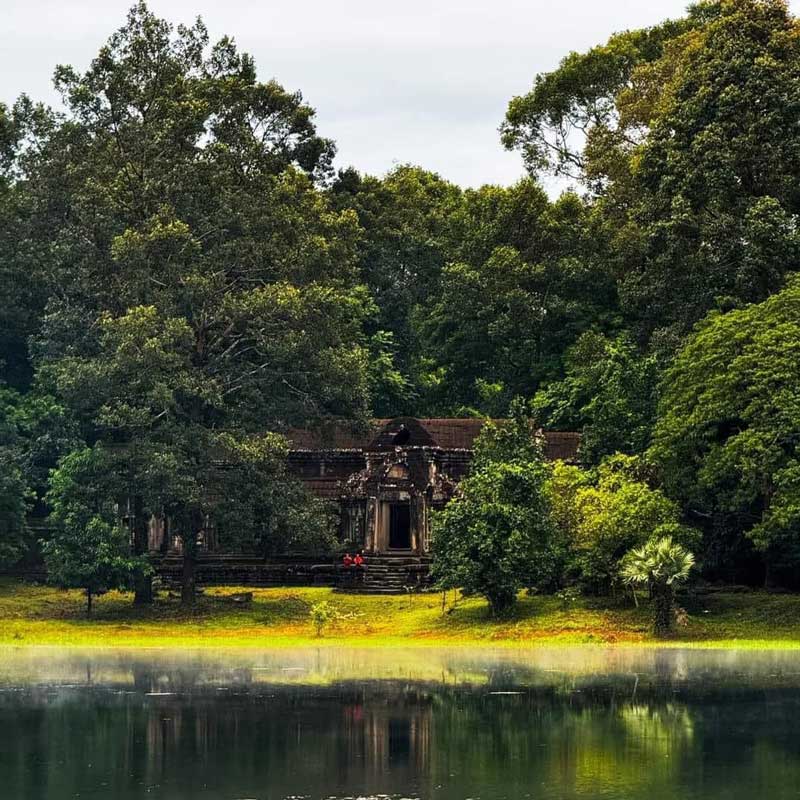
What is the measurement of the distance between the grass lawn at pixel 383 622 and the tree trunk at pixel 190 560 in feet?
2.18

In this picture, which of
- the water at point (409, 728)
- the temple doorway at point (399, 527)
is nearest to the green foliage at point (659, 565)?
the water at point (409, 728)

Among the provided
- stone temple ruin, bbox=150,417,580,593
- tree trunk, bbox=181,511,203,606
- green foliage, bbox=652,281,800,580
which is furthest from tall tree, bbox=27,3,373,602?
green foliage, bbox=652,281,800,580

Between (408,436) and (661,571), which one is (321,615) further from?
(408,436)

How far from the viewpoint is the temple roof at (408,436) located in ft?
197

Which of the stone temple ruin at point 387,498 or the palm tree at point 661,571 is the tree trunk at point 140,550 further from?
the palm tree at point 661,571

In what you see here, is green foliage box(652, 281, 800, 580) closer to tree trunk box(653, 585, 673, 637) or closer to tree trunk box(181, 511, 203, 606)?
tree trunk box(653, 585, 673, 637)

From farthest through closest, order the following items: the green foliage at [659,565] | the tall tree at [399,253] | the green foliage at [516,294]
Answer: the tall tree at [399,253] < the green foliage at [516,294] < the green foliage at [659,565]

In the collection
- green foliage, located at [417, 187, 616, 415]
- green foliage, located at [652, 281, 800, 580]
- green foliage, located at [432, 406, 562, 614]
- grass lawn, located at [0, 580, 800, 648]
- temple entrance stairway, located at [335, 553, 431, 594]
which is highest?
green foliage, located at [417, 187, 616, 415]

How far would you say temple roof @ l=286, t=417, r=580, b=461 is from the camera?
59938 mm

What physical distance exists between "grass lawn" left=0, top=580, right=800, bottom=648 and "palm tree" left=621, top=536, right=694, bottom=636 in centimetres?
72

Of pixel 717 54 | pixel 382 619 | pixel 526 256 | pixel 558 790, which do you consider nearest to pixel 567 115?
pixel 526 256

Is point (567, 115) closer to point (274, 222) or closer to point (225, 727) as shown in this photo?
point (274, 222)

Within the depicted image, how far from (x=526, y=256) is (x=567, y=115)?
10.7 metres

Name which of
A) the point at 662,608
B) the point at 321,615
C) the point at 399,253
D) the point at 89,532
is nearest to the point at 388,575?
the point at 321,615
